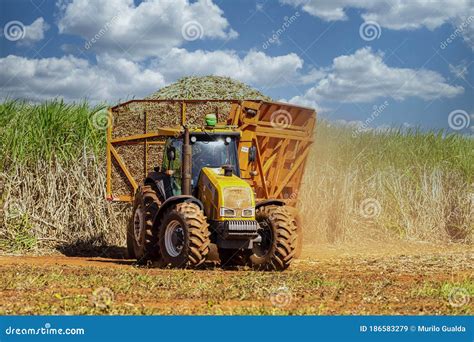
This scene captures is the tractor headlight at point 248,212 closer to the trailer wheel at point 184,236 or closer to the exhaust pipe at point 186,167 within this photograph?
the trailer wheel at point 184,236

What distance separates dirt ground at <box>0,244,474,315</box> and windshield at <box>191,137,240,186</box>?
5.51ft

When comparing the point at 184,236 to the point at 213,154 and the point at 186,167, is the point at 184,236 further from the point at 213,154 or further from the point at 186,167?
the point at 213,154

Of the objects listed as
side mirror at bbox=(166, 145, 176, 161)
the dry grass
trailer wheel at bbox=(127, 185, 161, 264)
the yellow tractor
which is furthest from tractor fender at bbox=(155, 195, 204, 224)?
the dry grass

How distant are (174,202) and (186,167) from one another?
2.07 feet

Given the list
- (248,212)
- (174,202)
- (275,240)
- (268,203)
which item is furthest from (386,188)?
(174,202)

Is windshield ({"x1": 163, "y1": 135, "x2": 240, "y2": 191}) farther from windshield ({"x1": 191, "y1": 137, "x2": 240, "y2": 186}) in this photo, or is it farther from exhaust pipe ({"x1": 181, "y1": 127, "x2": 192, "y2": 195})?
exhaust pipe ({"x1": 181, "y1": 127, "x2": 192, "y2": 195})

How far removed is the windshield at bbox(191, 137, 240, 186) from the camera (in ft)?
39.8

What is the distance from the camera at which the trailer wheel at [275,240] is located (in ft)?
37.5

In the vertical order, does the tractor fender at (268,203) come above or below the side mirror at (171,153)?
below

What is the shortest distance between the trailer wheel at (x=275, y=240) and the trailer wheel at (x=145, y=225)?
1761mm

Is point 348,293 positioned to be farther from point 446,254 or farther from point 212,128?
point 446,254

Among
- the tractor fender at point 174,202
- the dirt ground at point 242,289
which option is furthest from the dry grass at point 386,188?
the tractor fender at point 174,202

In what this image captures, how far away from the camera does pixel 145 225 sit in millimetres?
12305

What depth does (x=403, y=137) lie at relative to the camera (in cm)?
2052
